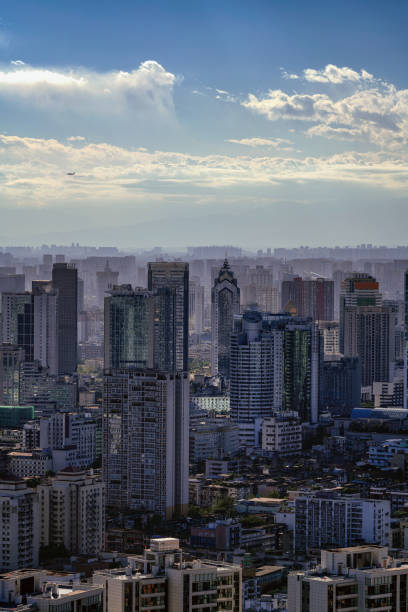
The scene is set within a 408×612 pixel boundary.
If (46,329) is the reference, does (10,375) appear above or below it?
below

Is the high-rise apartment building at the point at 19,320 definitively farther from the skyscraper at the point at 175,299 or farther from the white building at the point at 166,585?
the white building at the point at 166,585

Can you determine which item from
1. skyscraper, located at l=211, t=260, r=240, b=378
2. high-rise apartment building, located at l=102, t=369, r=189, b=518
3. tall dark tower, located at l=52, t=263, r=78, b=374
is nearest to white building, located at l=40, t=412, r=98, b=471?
high-rise apartment building, located at l=102, t=369, r=189, b=518

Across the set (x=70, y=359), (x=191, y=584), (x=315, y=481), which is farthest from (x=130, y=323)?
(x=191, y=584)

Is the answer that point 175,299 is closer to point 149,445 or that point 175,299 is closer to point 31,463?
point 31,463

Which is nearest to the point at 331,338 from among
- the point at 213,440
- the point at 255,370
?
the point at 255,370

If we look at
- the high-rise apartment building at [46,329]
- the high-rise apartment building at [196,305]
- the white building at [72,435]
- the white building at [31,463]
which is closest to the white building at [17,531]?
the white building at [31,463]

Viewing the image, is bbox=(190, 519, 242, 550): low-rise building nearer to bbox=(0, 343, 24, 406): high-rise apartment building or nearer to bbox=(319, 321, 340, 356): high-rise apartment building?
bbox=(0, 343, 24, 406): high-rise apartment building
